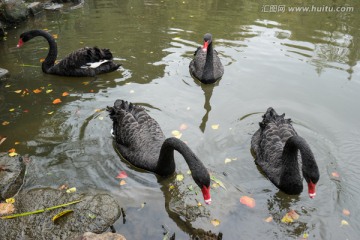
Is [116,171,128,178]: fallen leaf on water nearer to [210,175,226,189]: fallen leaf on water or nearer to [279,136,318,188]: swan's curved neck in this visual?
[210,175,226,189]: fallen leaf on water

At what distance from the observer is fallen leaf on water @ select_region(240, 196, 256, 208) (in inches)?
167

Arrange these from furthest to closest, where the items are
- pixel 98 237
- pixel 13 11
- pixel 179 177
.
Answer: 1. pixel 13 11
2. pixel 179 177
3. pixel 98 237

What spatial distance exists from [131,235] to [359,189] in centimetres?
289

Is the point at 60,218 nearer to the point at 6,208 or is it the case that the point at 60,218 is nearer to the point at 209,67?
the point at 6,208

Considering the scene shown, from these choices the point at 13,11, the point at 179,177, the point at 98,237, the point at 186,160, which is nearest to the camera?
the point at 98,237

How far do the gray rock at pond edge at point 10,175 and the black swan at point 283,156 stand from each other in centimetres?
320

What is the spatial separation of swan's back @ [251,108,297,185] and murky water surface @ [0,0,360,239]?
17cm

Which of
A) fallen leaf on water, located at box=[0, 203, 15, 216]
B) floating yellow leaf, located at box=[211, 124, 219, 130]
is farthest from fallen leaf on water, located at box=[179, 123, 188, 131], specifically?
fallen leaf on water, located at box=[0, 203, 15, 216]

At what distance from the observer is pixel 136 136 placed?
4965 mm

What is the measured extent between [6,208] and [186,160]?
2174mm

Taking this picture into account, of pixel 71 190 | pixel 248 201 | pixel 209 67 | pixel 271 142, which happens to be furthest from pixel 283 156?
pixel 209 67

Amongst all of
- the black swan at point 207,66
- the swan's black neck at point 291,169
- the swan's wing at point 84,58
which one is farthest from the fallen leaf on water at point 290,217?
the swan's wing at point 84,58

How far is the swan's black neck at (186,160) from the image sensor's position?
3531 mm

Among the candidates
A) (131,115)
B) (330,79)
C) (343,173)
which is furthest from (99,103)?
(330,79)
